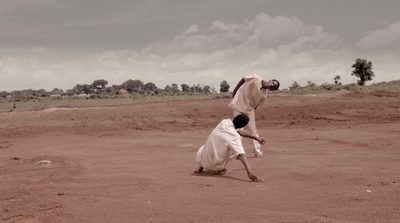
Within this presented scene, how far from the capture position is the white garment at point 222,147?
743 cm

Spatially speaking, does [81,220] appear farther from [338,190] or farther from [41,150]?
[41,150]

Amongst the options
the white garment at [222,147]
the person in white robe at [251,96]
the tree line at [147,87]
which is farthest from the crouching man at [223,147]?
the tree line at [147,87]

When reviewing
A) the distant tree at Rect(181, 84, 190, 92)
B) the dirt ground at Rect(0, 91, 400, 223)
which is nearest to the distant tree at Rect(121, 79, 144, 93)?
the distant tree at Rect(181, 84, 190, 92)

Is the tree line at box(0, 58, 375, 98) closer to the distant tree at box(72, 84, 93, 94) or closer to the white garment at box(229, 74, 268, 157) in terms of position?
the distant tree at box(72, 84, 93, 94)

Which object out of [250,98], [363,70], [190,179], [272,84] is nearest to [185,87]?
[363,70]

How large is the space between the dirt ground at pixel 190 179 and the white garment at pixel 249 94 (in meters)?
1.04

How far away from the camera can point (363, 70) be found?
48.1 metres

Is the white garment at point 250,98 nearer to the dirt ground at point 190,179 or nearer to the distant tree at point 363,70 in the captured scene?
the dirt ground at point 190,179

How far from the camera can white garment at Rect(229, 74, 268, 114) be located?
9.61 m

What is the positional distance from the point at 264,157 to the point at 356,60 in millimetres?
41071

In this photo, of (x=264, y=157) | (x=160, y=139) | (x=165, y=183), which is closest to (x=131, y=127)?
(x=160, y=139)

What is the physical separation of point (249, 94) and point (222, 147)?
7.96 feet

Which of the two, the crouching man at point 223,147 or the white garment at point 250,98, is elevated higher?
the white garment at point 250,98

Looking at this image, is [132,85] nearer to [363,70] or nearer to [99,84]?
[99,84]
